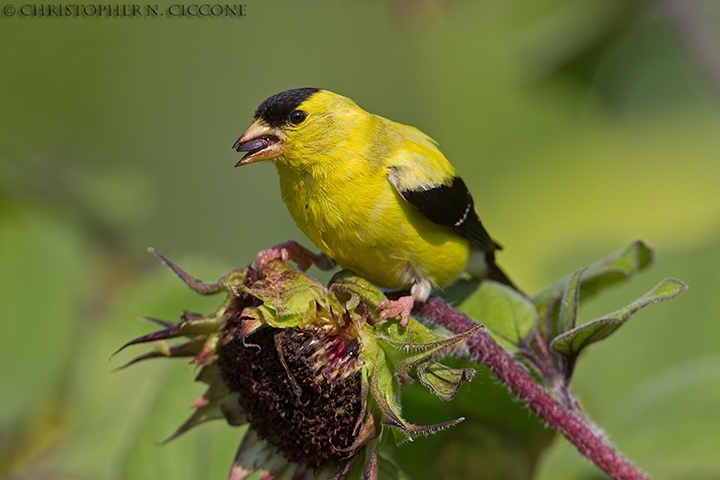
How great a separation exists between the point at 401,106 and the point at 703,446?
2.54 metres

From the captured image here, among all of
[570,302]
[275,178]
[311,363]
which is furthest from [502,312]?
[275,178]

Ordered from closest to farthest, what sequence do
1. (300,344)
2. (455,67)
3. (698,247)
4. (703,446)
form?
(300,344), (703,446), (698,247), (455,67)

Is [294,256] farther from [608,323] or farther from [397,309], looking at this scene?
[608,323]

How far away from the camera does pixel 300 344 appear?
122 cm

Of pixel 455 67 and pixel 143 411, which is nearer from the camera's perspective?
pixel 143 411

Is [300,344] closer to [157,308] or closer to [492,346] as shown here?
[492,346]

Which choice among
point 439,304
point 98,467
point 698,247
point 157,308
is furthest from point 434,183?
point 698,247

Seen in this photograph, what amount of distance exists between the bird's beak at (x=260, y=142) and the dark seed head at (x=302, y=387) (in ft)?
1.11

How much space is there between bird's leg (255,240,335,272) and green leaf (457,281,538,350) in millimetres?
263

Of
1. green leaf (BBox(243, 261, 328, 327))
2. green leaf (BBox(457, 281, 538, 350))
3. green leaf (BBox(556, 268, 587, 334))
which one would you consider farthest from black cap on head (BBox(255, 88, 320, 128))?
green leaf (BBox(556, 268, 587, 334))

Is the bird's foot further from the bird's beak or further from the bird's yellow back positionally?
the bird's beak

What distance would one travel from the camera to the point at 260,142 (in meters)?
1.49

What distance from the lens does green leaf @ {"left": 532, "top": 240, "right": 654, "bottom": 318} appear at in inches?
58.5

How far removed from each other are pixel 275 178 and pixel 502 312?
2.45 meters
